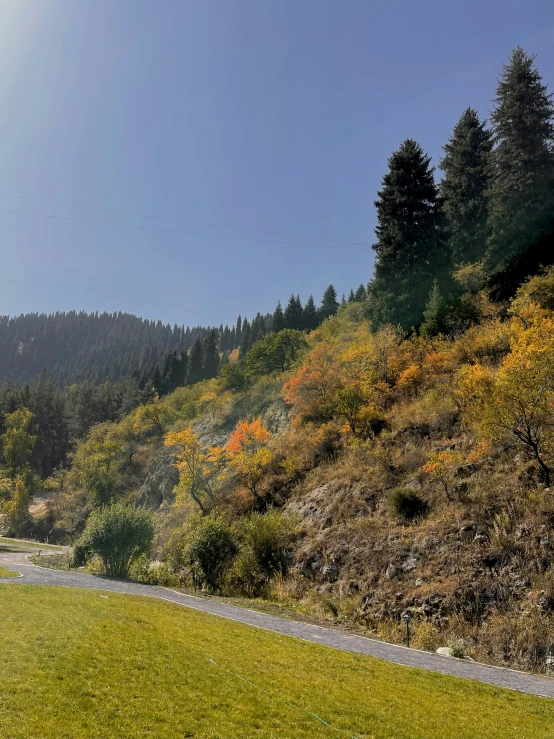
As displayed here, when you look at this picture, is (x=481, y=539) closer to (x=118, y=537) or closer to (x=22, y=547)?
(x=118, y=537)

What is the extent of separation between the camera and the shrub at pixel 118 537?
29688mm

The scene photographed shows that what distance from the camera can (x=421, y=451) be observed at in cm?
2548

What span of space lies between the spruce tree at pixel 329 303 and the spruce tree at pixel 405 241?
222 ft

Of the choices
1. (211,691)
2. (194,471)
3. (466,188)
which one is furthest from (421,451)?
(466,188)

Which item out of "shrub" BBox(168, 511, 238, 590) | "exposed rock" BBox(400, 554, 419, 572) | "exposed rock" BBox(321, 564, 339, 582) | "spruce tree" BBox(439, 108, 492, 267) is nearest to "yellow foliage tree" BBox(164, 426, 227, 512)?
"shrub" BBox(168, 511, 238, 590)

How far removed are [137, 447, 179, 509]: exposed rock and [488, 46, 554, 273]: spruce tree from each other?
43.8 m

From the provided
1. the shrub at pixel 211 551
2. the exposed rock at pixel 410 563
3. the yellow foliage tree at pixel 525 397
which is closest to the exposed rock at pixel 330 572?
the exposed rock at pixel 410 563

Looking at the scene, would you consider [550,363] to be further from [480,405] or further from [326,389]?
[326,389]

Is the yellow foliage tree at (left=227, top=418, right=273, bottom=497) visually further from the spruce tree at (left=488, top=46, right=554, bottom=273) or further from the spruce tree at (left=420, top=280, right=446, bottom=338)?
the spruce tree at (left=488, top=46, right=554, bottom=273)

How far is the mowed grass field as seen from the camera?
285 inches

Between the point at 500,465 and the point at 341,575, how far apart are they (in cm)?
1010

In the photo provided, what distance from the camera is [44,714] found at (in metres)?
6.90

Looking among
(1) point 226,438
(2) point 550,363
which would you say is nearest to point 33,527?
(1) point 226,438

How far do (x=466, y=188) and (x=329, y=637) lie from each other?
41.8m
